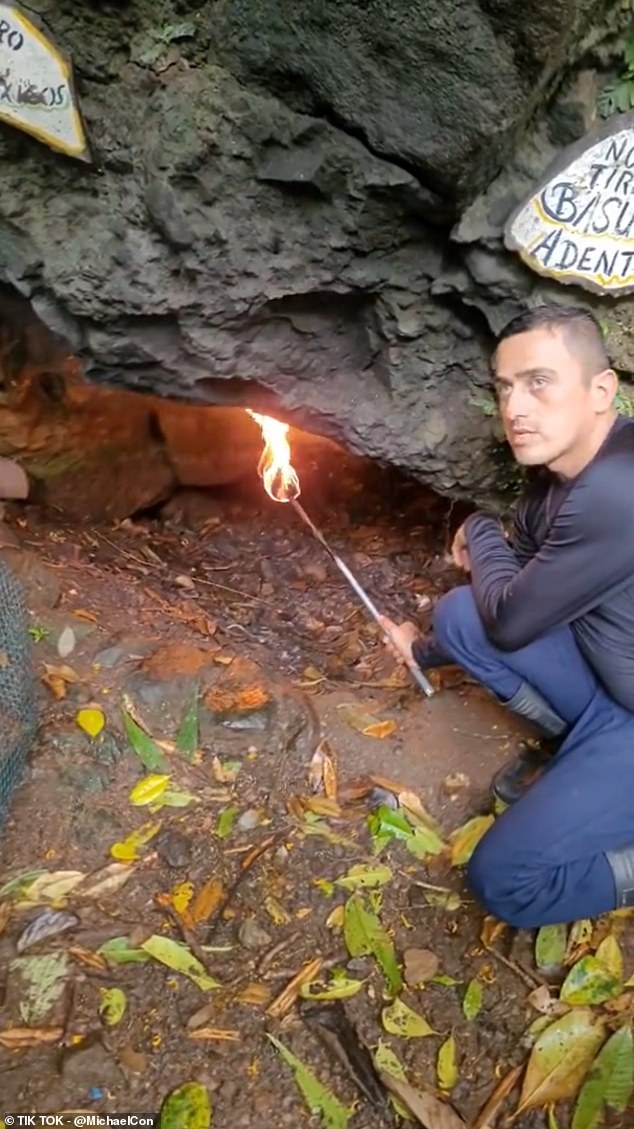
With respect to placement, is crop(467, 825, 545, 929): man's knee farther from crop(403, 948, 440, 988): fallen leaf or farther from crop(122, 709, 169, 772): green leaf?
crop(122, 709, 169, 772): green leaf

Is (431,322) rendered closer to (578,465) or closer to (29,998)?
(578,465)

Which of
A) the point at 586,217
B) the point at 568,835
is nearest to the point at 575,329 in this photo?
the point at 586,217

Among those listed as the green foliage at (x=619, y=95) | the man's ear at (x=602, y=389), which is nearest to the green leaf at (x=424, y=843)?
the man's ear at (x=602, y=389)

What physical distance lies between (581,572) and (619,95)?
3.37ft

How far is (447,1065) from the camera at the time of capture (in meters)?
1.69

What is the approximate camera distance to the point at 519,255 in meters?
1.99

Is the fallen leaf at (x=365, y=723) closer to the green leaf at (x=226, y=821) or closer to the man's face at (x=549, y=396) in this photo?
the green leaf at (x=226, y=821)

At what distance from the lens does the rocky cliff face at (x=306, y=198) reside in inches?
67.0

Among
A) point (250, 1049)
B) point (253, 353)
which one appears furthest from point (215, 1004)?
point (253, 353)

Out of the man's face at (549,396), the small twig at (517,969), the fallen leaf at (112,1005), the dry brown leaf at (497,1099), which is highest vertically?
the man's face at (549,396)

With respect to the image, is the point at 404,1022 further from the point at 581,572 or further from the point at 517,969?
the point at 581,572

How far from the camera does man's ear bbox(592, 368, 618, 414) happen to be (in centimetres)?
175

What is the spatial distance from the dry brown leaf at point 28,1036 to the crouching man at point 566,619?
882 mm

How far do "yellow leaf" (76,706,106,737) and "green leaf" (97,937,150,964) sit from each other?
1.74 feet
